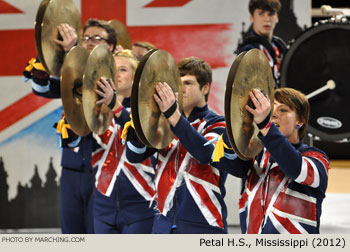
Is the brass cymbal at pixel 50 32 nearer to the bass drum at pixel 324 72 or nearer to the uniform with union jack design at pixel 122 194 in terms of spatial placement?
the uniform with union jack design at pixel 122 194

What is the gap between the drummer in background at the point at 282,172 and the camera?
2857 mm

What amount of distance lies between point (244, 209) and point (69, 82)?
1084 mm

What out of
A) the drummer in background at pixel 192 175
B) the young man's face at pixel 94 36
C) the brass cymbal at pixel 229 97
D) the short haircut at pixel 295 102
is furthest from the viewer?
the young man's face at pixel 94 36

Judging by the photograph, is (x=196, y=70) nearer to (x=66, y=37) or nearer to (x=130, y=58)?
(x=130, y=58)

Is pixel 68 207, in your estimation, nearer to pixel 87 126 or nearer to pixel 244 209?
pixel 87 126

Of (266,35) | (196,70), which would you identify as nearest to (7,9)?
(266,35)

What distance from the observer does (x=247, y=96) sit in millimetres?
2842

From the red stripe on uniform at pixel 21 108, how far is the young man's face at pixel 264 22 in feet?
5.92

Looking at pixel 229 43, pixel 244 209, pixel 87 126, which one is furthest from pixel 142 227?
pixel 229 43

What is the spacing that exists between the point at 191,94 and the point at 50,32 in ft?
2.98

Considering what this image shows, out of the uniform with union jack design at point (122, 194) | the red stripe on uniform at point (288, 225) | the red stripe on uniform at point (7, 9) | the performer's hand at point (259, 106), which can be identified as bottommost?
the uniform with union jack design at point (122, 194)

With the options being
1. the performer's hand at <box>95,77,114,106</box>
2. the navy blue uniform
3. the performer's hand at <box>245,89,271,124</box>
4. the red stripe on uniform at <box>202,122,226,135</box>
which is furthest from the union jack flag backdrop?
the performer's hand at <box>245,89,271,124</box>

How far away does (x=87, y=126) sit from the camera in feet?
12.7

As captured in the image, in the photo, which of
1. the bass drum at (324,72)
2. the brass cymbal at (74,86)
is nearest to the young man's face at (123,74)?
the brass cymbal at (74,86)
